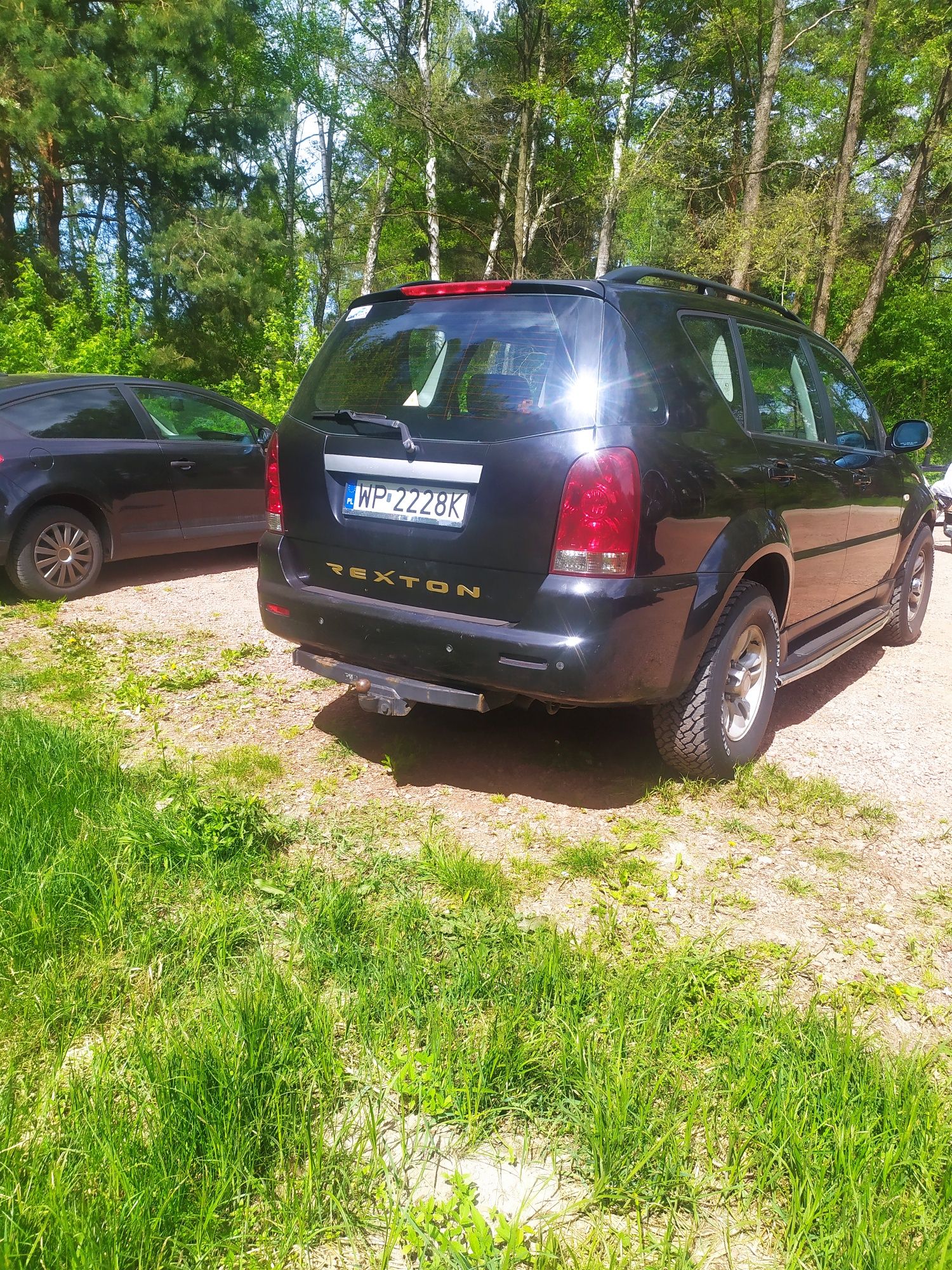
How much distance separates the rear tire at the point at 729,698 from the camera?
3.61m

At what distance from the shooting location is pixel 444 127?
25328 mm

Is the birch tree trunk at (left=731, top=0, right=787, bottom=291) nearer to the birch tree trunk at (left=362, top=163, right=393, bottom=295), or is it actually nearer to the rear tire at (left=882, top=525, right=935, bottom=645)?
the birch tree trunk at (left=362, top=163, right=393, bottom=295)

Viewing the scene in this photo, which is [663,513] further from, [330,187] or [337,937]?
[330,187]

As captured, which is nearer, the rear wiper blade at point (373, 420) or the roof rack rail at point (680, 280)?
the rear wiper blade at point (373, 420)

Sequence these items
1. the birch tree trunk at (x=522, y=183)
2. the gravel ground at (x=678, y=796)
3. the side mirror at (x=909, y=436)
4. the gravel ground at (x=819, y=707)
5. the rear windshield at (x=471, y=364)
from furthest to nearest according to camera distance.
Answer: the birch tree trunk at (x=522, y=183) < the side mirror at (x=909, y=436) < the gravel ground at (x=819, y=707) < the rear windshield at (x=471, y=364) < the gravel ground at (x=678, y=796)

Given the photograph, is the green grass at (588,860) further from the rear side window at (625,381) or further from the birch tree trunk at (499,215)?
the birch tree trunk at (499,215)

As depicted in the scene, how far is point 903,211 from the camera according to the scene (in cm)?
2120

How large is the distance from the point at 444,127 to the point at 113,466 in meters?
22.6

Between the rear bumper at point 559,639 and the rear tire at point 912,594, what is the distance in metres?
3.25

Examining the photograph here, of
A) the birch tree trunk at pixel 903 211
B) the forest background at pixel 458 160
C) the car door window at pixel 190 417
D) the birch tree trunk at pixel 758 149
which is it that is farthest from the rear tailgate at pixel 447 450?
the birch tree trunk at pixel 903 211

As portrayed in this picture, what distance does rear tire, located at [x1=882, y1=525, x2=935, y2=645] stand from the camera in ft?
20.2

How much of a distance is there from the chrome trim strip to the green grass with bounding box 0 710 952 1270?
138 cm

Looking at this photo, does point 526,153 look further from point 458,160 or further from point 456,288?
point 456,288

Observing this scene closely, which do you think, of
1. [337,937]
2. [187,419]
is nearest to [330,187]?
[187,419]
